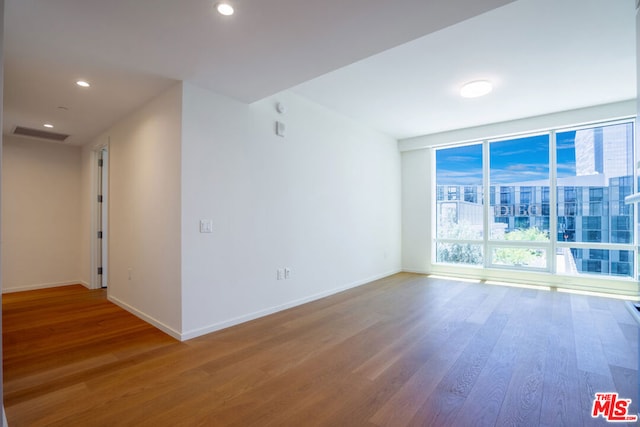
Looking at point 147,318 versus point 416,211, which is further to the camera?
point 416,211

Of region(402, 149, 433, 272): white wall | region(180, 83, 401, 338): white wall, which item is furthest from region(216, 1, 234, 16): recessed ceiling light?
region(402, 149, 433, 272): white wall

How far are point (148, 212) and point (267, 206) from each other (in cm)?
135

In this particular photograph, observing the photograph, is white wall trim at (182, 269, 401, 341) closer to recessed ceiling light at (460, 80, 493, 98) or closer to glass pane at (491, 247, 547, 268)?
glass pane at (491, 247, 547, 268)

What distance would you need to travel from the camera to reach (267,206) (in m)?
3.72

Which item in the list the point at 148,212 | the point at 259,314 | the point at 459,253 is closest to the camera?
the point at 148,212

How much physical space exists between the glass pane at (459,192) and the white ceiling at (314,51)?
1734 millimetres

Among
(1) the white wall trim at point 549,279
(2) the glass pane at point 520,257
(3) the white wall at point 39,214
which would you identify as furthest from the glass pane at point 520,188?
(3) the white wall at point 39,214

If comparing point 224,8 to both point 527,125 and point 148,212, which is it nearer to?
point 148,212

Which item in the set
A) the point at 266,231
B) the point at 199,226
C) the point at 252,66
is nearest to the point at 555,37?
the point at 252,66

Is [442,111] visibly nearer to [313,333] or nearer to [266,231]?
[266,231]

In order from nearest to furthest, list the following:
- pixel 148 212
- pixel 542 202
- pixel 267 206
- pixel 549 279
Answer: pixel 148 212
pixel 267 206
pixel 549 279
pixel 542 202

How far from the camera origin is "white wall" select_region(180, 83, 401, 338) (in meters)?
3.08

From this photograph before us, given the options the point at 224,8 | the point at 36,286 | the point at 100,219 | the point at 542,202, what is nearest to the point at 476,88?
the point at 542,202

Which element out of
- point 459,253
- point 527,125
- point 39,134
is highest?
point 527,125
